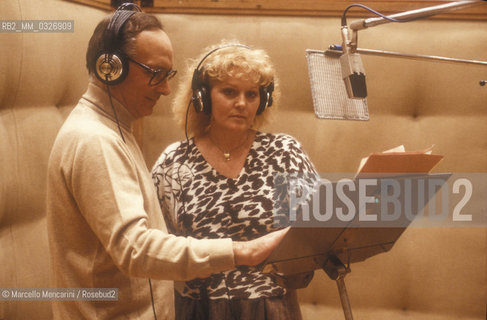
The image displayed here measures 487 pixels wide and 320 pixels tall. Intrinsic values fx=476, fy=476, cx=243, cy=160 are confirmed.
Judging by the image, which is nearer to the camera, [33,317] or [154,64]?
[154,64]

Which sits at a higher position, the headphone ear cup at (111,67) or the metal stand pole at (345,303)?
the headphone ear cup at (111,67)

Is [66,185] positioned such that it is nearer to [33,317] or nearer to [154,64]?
[154,64]

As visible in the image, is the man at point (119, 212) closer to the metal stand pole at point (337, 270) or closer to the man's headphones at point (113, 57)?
the man's headphones at point (113, 57)

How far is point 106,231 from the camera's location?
0.95 m

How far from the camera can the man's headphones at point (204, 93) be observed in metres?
1.59

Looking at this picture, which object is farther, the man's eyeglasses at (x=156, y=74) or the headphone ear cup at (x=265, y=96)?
the headphone ear cup at (x=265, y=96)

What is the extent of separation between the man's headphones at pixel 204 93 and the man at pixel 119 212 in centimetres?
41

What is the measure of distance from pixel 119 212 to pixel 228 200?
593 mm

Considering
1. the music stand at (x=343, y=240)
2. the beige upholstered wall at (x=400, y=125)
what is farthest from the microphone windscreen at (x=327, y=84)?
the beige upholstered wall at (x=400, y=125)

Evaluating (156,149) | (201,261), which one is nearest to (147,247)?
(201,261)

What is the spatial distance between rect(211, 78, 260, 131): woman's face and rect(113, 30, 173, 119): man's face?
0.42 meters

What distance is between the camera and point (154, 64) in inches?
44.6

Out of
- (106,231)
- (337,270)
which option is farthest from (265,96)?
(106,231)

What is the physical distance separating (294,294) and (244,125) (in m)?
0.57
